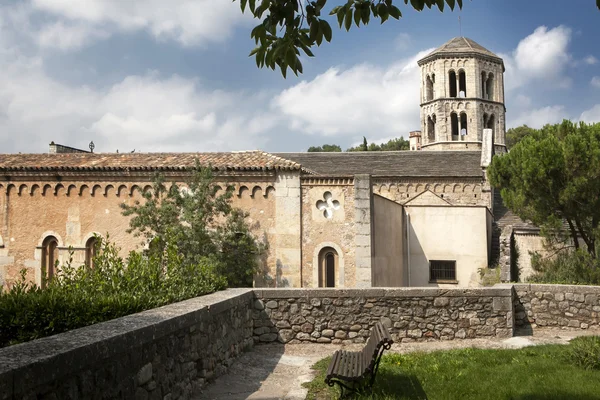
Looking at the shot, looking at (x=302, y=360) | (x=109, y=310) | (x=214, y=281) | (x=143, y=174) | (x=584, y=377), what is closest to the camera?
(x=109, y=310)

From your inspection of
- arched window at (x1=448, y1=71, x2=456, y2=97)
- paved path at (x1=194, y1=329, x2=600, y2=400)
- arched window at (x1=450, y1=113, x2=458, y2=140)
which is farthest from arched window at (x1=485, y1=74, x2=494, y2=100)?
paved path at (x1=194, y1=329, x2=600, y2=400)

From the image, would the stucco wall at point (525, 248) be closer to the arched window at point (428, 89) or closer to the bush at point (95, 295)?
the bush at point (95, 295)

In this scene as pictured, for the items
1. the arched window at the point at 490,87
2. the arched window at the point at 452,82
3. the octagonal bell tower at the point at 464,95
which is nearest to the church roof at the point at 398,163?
the octagonal bell tower at the point at 464,95

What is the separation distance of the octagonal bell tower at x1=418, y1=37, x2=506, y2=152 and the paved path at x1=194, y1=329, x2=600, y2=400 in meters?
37.7

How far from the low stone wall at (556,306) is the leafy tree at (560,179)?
6352 mm

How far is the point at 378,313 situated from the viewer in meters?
9.93

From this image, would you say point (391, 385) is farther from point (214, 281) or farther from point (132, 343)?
point (214, 281)

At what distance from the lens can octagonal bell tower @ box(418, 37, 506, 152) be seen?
4622 cm

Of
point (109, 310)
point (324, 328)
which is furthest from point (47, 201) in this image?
point (109, 310)

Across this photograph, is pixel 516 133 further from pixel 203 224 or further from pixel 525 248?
pixel 203 224

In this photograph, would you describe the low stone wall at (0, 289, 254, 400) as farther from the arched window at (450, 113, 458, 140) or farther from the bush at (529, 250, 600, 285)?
the arched window at (450, 113, 458, 140)

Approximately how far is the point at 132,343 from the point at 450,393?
3762 mm

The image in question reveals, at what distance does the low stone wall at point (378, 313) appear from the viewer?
32.4 ft

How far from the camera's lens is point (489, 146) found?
30625 millimetres
